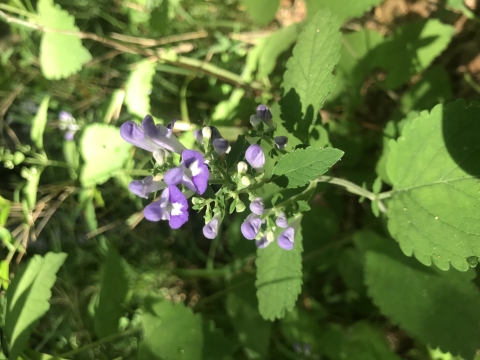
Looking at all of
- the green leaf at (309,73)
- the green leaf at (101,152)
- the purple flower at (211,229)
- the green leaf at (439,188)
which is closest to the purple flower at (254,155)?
the purple flower at (211,229)

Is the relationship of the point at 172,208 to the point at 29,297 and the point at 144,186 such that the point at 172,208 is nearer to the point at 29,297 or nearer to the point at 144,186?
the point at 144,186

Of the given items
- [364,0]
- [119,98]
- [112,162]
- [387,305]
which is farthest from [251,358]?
[364,0]

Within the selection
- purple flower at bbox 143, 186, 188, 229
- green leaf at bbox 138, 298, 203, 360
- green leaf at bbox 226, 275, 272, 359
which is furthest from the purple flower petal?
green leaf at bbox 226, 275, 272, 359

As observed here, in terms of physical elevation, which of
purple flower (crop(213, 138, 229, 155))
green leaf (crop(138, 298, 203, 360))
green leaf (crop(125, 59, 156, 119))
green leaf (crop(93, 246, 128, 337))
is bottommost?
green leaf (crop(138, 298, 203, 360))

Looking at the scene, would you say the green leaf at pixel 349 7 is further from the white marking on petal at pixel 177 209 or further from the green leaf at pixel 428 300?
the white marking on petal at pixel 177 209

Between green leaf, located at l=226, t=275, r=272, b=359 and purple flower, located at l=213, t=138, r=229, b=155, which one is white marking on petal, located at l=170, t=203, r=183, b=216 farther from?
green leaf, located at l=226, t=275, r=272, b=359

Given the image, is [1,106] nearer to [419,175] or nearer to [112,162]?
[112,162]
